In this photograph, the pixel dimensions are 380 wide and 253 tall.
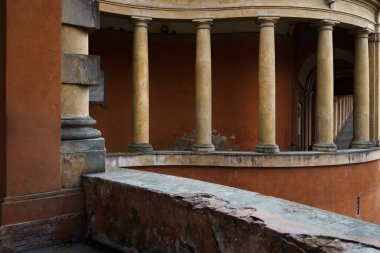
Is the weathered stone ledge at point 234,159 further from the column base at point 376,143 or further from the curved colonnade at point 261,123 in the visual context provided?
the column base at point 376,143

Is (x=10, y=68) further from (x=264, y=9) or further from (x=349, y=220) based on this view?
(x=264, y=9)

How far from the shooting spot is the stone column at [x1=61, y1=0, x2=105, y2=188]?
3510 mm

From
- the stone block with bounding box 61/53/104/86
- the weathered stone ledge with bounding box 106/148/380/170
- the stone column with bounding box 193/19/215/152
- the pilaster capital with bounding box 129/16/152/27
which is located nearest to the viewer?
the stone block with bounding box 61/53/104/86

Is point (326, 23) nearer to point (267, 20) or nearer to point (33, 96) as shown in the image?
point (267, 20)

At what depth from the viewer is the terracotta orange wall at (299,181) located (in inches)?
421

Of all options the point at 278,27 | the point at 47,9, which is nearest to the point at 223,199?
the point at 47,9

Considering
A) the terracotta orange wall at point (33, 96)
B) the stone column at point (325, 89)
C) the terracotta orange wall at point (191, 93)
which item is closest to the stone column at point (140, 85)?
the terracotta orange wall at point (191, 93)

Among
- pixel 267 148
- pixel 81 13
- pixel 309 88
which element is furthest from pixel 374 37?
pixel 81 13

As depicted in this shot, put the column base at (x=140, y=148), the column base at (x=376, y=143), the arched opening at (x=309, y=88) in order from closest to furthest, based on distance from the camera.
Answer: the column base at (x=140, y=148) < the column base at (x=376, y=143) < the arched opening at (x=309, y=88)

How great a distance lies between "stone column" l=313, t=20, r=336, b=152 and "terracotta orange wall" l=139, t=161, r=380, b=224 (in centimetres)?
82

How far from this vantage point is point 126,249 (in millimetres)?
3037

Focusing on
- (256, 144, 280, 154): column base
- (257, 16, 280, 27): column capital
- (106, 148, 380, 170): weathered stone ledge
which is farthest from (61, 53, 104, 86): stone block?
(257, 16, 280, 27): column capital

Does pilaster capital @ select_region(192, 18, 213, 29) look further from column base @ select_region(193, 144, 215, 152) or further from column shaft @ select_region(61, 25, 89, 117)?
column shaft @ select_region(61, 25, 89, 117)

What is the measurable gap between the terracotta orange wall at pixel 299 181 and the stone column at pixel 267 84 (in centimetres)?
73
